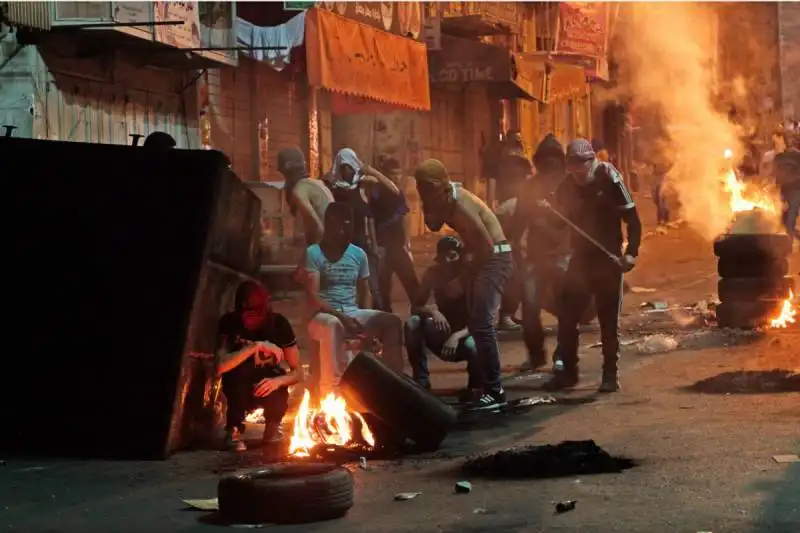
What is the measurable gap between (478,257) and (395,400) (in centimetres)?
209

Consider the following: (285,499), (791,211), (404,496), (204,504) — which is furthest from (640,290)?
(285,499)

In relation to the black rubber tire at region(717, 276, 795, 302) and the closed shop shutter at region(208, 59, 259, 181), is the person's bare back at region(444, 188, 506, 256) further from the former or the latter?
the closed shop shutter at region(208, 59, 259, 181)

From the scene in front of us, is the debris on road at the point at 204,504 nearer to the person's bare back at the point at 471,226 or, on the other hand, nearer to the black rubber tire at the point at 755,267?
the person's bare back at the point at 471,226

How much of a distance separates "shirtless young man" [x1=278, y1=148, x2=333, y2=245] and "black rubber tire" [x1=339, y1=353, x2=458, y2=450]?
3.80 m

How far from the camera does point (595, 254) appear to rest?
1055cm

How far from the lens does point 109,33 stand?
57.4 ft

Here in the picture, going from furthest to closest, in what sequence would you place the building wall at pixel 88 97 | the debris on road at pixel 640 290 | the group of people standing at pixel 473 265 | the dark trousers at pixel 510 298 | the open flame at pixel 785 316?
the debris on road at pixel 640 290
the building wall at pixel 88 97
the open flame at pixel 785 316
the dark trousers at pixel 510 298
the group of people standing at pixel 473 265

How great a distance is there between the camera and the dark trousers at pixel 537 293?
471 inches

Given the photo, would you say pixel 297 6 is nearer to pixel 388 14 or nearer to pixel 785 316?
pixel 388 14

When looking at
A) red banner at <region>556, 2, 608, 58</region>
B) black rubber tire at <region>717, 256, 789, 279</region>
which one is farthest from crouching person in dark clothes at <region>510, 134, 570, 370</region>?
red banner at <region>556, 2, 608, 58</region>

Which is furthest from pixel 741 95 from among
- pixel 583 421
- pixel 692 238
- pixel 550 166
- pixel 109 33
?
pixel 583 421

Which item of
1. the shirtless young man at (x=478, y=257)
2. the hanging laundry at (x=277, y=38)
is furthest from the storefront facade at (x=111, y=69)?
the shirtless young man at (x=478, y=257)

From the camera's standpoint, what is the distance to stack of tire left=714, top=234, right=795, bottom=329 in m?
14.7

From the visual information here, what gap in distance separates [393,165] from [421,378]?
295 inches
